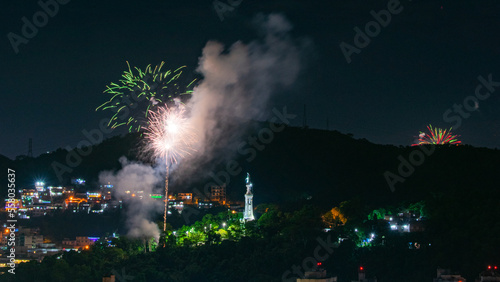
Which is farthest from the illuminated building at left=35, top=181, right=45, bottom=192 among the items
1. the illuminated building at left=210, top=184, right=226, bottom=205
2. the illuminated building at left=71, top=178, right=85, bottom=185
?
the illuminated building at left=210, top=184, right=226, bottom=205

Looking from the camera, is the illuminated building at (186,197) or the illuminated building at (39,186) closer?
the illuminated building at (186,197)

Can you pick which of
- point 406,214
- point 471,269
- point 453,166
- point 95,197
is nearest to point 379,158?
point 453,166

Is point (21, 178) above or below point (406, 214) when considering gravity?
above

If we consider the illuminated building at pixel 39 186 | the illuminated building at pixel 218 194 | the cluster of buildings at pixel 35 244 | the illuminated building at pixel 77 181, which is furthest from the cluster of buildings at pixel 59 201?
the illuminated building at pixel 218 194

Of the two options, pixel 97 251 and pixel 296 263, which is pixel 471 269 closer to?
pixel 296 263

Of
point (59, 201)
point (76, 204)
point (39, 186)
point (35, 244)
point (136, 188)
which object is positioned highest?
point (39, 186)

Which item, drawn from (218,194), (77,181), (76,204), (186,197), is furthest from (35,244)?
(77,181)

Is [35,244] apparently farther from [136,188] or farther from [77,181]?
[77,181]

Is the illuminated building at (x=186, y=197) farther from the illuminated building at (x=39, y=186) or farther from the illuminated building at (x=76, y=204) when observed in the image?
the illuminated building at (x=39, y=186)
